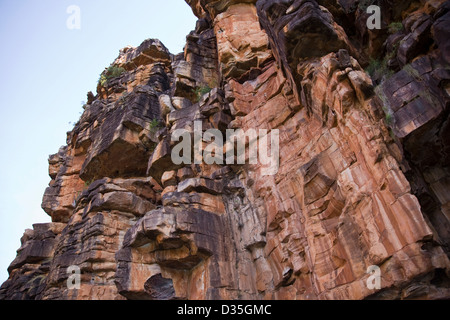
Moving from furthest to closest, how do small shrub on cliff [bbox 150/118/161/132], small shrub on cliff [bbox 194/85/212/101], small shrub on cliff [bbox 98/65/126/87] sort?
small shrub on cliff [bbox 98/65/126/87] → small shrub on cliff [bbox 150/118/161/132] → small shrub on cliff [bbox 194/85/212/101]

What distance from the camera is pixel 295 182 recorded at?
11.5 metres

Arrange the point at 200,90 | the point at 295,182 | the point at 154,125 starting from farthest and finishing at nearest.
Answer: the point at 154,125 → the point at 200,90 → the point at 295,182

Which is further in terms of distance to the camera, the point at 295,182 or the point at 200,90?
the point at 200,90

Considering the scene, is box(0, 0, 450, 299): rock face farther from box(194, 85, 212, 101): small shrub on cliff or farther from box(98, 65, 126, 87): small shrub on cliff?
box(98, 65, 126, 87): small shrub on cliff

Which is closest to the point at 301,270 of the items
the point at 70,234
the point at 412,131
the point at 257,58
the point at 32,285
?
the point at 412,131

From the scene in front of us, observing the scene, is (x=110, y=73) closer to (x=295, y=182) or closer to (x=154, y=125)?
(x=154, y=125)

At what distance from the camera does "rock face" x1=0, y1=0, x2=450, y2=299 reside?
27.7ft

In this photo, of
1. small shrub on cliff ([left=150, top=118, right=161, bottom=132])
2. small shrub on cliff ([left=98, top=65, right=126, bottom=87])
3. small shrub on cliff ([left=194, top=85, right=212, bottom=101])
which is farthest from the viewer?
small shrub on cliff ([left=98, top=65, right=126, bottom=87])

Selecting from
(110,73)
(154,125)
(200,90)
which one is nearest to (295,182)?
(200,90)

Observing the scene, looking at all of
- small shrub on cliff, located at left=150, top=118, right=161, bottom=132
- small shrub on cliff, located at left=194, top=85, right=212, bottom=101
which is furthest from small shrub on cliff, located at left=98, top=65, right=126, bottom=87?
small shrub on cliff, located at left=194, top=85, right=212, bottom=101

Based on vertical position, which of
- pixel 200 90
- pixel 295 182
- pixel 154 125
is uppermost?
pixel 154 125

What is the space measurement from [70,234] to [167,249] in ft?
29.6

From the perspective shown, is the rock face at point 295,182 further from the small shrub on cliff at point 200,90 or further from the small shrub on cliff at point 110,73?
the small shrub on cliff at point 110,73

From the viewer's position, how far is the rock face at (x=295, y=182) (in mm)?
8438
